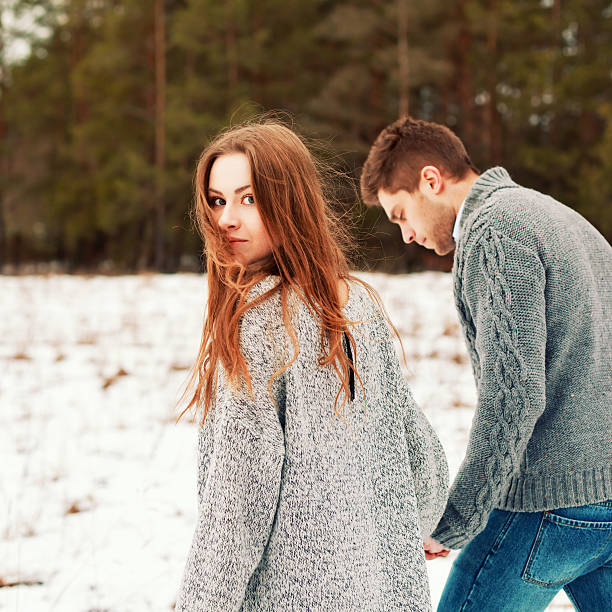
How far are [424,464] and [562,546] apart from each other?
Result: 353 mm

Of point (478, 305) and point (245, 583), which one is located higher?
point (478, 305)

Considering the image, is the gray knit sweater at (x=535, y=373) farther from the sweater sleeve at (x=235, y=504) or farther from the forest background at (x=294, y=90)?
the forest background at (x=294, y=90)

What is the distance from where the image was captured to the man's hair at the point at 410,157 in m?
1.90

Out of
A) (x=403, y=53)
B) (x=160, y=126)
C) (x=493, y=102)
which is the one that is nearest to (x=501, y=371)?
(x=403, y=53)

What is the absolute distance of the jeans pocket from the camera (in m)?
1.38

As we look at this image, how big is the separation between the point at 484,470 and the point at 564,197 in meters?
16.6

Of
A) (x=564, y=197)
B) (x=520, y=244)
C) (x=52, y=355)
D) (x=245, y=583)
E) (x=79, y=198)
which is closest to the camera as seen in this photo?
(x=245, y=583)

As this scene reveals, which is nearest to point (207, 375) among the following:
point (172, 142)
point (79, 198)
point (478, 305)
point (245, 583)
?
point (245, 583)

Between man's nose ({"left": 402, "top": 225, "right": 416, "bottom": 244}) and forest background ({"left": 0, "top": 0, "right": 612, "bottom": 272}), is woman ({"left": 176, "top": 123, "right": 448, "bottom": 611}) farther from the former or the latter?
forest background ({"left": 0, "top": 0, "right": 612, "bottom": 272})

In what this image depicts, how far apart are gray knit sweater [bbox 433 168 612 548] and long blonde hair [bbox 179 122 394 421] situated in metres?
0.29

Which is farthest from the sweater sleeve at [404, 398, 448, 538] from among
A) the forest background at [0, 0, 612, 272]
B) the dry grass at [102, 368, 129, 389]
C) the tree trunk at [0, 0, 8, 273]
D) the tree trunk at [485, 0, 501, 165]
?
the tree trunk at [0, 0, 8, 273]

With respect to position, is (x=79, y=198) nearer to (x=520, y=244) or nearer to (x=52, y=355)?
(x=52, y=355)

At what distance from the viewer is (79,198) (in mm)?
23234

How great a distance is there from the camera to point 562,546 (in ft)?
4.55
